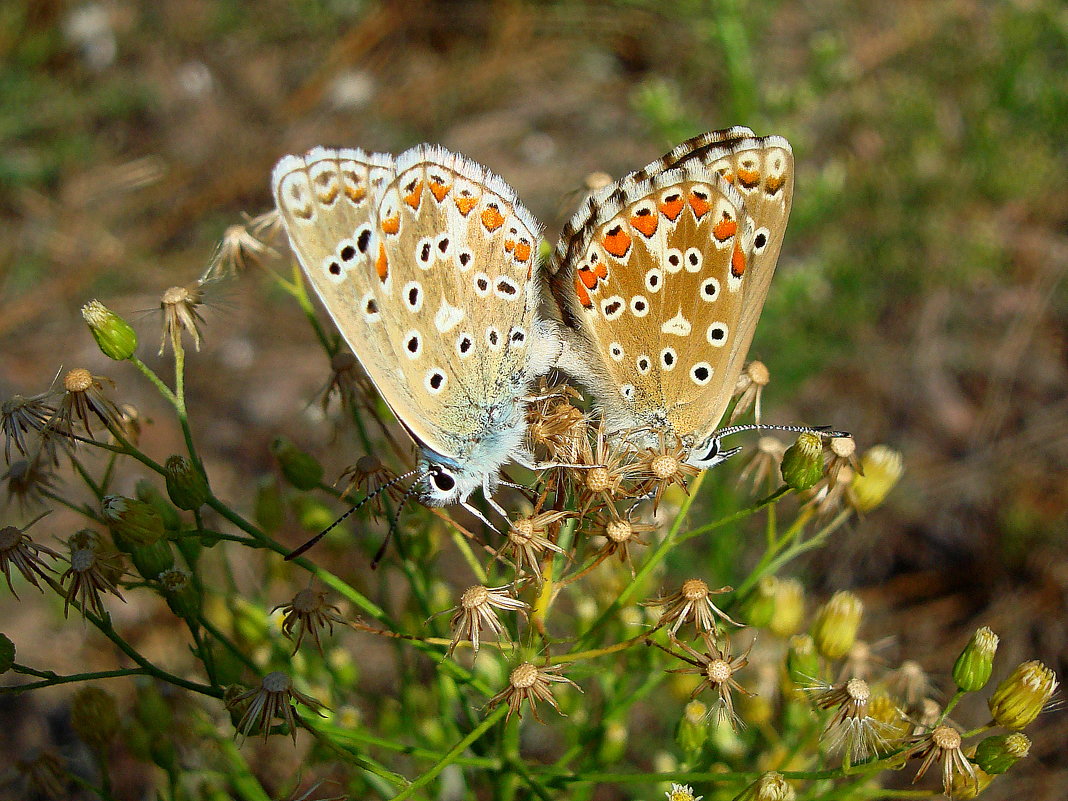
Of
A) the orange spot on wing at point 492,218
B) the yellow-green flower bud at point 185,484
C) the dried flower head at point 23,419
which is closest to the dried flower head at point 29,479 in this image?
the dried flower head at point 23,419

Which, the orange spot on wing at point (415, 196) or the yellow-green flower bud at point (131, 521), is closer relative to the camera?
the yellow-green flower bud at point (131, 521)

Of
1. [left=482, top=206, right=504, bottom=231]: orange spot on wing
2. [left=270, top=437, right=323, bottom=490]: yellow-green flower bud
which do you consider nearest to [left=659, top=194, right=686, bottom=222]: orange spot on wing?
[left=482, top=206, right=504, bottom=231]: orange spot on wing

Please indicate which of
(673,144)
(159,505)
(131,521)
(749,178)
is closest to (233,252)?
(159,505)

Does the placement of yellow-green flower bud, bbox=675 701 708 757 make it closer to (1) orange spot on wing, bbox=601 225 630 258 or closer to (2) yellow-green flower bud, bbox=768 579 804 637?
(2) yellow-green flower bud, bbox=768 579 804 637

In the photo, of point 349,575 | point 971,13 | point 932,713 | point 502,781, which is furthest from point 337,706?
point 971,13

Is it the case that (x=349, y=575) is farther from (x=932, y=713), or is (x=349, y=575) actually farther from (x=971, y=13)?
(x=971, y=13)

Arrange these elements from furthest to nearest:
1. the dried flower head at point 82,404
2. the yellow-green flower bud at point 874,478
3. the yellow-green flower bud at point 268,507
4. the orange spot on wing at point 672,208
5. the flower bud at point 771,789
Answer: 1. the yellow-green flower bud at point 268,507
2. the yellow-green flower bud at point 874,478
3. the orange spot on wing at point 672,208
4. the dried flower head at point 82,404
5. the flower bud at point 771,789

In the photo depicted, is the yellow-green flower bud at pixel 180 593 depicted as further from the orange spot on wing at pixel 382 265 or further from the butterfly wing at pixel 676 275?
the butterfly wing at pixel 676 275
